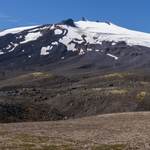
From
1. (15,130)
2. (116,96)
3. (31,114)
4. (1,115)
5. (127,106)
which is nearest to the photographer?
(15,130)

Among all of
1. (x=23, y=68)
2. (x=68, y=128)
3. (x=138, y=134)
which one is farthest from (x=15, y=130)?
(x=23, y=68)

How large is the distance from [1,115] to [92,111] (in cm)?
2050

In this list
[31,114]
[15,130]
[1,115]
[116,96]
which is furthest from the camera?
[116,96]

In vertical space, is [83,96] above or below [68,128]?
above

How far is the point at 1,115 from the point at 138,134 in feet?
89.6

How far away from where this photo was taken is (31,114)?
5416cm

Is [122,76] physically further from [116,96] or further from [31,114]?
[31,114]

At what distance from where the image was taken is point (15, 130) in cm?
3344

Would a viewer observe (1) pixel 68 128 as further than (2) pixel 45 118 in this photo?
No

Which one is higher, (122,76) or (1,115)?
(122,76)

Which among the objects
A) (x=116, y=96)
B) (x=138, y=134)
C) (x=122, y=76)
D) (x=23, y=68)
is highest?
(x=23, y=68)

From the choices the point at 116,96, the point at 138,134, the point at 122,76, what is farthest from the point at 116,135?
the point at 122,76

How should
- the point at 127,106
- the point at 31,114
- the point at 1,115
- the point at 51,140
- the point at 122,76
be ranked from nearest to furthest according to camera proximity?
1. the point at 51,140
2. the point at 1,115
3. the point at 31,114
4. the point at 127,106
5. the point at 122,76

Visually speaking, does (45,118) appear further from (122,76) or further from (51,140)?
(122,76)
